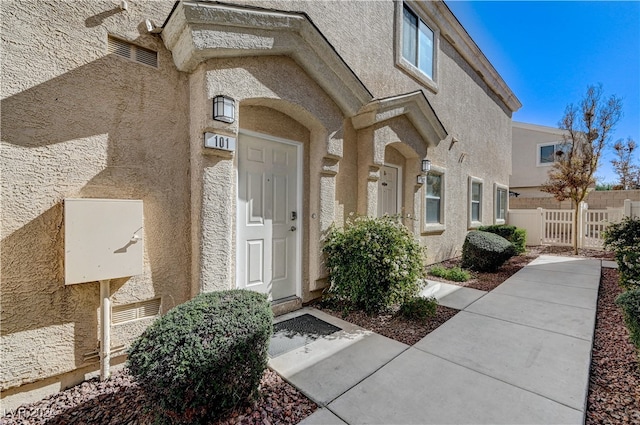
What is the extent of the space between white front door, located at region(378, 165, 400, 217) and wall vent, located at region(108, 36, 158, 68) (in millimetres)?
4702

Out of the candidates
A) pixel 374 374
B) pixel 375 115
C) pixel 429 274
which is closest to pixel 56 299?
pixel 374 374

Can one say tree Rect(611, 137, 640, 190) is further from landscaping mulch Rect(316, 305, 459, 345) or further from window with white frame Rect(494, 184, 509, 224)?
landscaping mulch Rect(316, 305, 459, 345)

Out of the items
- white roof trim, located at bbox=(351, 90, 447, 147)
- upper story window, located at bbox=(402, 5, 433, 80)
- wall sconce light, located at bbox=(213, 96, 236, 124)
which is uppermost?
upper story window, located at bbox=(402, 5, 433, 80)

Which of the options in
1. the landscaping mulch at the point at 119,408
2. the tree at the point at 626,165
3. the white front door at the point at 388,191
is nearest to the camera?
the landscaping mulch at the point at 119,408

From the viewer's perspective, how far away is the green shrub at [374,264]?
4.16 meters

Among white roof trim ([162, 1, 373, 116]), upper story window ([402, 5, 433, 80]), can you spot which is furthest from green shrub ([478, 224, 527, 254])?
white roof trim ([162, 1, 373, 116])

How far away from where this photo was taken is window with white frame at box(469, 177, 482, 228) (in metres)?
9.56

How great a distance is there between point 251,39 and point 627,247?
23.9 feet

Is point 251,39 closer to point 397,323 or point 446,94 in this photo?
point 397,323

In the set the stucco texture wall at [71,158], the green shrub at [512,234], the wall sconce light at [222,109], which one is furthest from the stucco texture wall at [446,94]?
the stucco texture wall at [71,158]

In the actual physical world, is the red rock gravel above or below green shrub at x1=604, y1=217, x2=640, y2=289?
below

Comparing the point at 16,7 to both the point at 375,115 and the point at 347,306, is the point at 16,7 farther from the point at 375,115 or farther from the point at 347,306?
the point at 347,306

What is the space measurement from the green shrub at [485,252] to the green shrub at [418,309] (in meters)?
3.61

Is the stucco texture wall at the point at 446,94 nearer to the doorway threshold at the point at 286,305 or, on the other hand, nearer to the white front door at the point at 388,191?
the white front door at the point at 388,191
